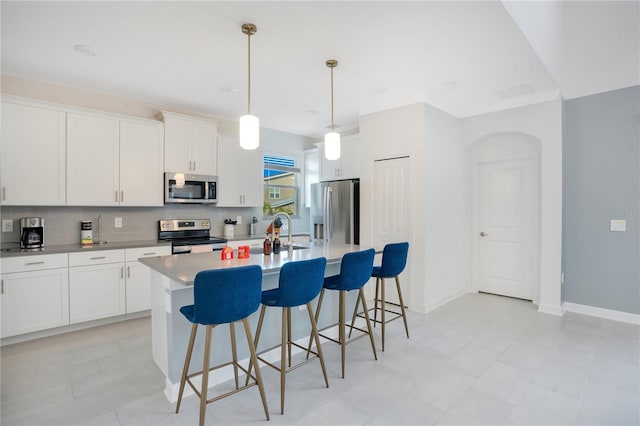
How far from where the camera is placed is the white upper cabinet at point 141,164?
13.0 feet

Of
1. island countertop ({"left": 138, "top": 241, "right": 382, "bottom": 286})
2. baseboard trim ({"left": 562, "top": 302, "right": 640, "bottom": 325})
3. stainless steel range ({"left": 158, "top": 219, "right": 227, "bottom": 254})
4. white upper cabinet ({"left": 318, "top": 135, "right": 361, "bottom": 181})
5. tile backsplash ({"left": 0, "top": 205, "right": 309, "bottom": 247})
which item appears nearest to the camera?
island countertop ({"left": 138, "top": 241, "right": 382, "bottom": 286})

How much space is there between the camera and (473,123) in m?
4.80

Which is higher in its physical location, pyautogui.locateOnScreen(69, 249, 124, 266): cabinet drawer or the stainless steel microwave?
the stainless steel microwave

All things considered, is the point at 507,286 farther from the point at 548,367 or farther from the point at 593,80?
the point at 593,80

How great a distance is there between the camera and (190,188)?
14.8ft

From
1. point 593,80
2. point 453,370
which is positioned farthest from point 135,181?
point 593,80

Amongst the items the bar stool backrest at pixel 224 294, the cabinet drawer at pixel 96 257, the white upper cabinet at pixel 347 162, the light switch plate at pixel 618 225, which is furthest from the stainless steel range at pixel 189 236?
the light switch plate at pixel 618 225

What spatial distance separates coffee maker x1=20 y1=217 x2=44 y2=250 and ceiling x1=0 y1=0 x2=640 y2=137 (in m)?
1.53

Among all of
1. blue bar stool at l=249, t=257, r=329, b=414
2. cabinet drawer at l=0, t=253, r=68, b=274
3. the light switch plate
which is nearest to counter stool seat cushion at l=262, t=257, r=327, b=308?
blue bar stool at l=249, t=257, r=329, b=414

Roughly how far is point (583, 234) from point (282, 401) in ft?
13.6

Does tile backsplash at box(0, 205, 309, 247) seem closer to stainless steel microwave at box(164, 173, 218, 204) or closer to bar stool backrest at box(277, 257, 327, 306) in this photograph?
stainless steel microwave at box(164, 173, 218, 204)

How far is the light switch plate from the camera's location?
3.84 metres

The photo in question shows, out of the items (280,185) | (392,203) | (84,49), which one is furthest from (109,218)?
(392,203)

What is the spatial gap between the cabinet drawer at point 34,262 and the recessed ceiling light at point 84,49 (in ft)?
6.47
